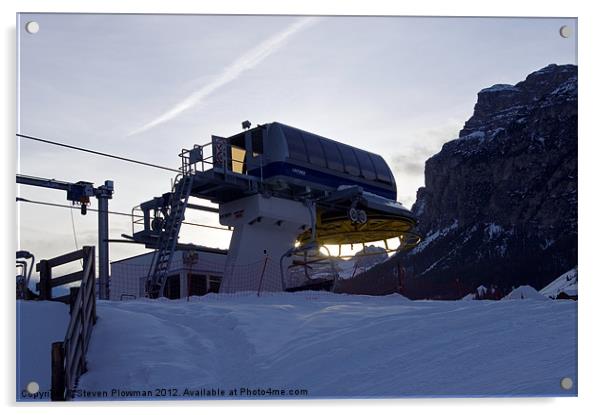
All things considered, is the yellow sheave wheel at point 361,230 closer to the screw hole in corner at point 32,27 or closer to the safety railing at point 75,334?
the safety railing at point 75,334

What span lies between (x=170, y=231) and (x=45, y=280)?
411 inches

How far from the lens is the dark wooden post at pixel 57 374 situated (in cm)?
1159

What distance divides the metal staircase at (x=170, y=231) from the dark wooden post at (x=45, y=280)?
9837mm

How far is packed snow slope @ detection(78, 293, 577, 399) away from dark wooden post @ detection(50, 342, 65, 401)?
1.87ft

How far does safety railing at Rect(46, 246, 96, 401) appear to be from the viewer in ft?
38.2

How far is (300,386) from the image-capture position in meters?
12.0

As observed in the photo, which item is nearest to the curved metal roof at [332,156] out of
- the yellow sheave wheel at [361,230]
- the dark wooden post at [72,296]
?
the yellow sheave wheel at [361,230]

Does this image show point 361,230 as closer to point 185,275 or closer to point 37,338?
point 185,275

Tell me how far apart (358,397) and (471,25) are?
17.2 feet

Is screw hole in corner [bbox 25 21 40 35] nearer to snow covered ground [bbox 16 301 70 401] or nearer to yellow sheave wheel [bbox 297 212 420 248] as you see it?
snow covered ground [bbox 16 301 70 401]

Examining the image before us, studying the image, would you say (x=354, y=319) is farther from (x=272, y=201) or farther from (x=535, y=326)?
(x=272, y=201)

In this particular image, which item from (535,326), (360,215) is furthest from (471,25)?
(360,215)

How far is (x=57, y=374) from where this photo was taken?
1164 centimetres

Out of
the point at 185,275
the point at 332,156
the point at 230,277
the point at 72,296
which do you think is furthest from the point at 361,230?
the point at 72,296
